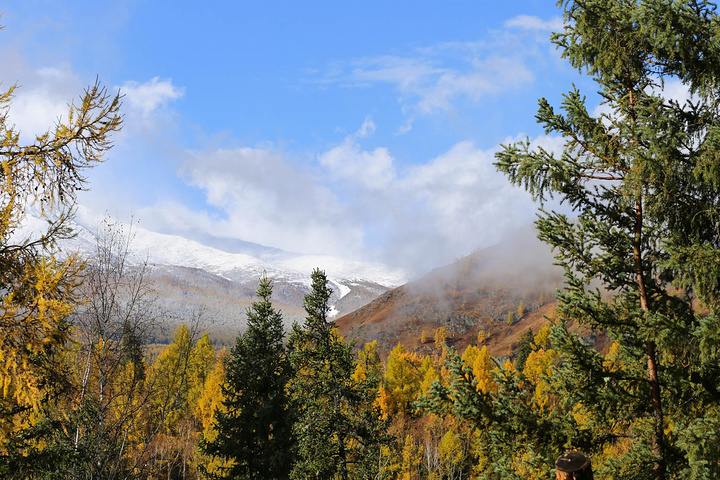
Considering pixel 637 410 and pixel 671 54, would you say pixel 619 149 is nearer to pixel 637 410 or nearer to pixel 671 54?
pixel 671 54

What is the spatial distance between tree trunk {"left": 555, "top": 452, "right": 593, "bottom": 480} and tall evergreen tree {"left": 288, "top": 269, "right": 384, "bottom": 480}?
43.2ft

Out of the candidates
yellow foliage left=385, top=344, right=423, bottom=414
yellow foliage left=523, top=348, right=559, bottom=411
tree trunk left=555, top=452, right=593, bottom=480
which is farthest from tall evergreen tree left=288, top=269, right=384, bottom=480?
yellow foliage left=385, top=344, right=423, bottom=414

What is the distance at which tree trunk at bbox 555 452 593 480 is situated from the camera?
3.50m

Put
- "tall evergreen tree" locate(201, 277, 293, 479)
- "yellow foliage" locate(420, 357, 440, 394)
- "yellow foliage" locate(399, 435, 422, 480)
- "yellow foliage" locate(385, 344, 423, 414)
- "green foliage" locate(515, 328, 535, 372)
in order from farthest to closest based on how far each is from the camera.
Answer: "green foliage" locate(515, 328, 535, 372) < "yellow foliage" locate(385, 344, 423, 414) < "yellow foliage" locate(420, 357, 440, 394) < "yellow foliage" locate(399, 435, 422, 480) < "tall evergreen tree" locate(201, 277, 293, 479)

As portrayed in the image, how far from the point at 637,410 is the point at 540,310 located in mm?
193109

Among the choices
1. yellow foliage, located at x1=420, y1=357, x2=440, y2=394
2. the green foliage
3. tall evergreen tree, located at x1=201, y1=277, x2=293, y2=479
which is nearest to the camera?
tall evergreen tree, located at x1=201, y1=277, x2=293, y2=479

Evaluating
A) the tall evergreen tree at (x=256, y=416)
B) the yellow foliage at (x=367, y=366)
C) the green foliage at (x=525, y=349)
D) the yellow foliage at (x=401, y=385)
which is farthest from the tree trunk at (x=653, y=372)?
the green foliage at (x=525, y=349)

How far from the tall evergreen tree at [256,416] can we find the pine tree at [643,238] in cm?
1301

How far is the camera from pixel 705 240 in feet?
19.6

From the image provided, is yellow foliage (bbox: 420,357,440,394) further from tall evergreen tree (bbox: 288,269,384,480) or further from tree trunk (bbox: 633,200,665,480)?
tree trunk (bbox: 633,200,665,480)

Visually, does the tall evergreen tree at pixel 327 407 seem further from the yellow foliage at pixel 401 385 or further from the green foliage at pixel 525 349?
the green foliage at pixel 525 349

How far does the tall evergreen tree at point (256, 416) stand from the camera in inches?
649

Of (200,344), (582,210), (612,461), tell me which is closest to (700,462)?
(612,461)

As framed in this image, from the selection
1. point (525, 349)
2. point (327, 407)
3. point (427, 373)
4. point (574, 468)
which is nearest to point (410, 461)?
point (427, 373)
